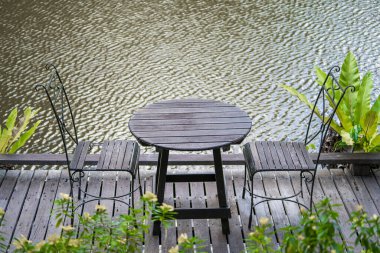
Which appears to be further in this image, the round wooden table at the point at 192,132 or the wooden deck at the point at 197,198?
the wooden deck at the point at 197,198

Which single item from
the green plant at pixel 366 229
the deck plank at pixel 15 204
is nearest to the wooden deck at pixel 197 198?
the deck plank at pixel 15 204

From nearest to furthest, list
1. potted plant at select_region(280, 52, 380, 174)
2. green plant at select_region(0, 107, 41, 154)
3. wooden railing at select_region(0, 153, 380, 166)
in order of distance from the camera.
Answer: wooden railing at select_region(0, 153, 380, 166), potted plant at select_region(280, 52, 380, 174), green plant at select_region(0, 107, 41, 154)

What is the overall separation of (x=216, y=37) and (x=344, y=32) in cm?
133

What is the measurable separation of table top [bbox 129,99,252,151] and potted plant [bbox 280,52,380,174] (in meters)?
0.96

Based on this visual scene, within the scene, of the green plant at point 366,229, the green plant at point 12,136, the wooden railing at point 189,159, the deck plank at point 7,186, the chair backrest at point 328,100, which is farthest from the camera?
the green plant at point 12,136

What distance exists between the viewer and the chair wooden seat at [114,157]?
336 cm

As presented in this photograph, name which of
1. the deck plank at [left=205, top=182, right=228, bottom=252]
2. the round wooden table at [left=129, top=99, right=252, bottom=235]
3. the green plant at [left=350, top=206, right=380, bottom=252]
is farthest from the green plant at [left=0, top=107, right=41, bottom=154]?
the green plant at [left=350, top=206, right=380, bottom=252]

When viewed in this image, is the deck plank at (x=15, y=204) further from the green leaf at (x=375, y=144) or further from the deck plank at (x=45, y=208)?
the green leaf at (x=375, y=144)

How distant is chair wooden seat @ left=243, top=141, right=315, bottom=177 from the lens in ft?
11.1

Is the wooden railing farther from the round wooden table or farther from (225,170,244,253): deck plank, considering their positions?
the round wooden table

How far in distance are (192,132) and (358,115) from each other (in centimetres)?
143

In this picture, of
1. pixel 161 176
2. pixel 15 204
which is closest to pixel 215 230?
pixel 161 176

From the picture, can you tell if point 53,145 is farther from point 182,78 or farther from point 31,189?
point 182,78

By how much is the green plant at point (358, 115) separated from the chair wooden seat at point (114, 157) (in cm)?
142
